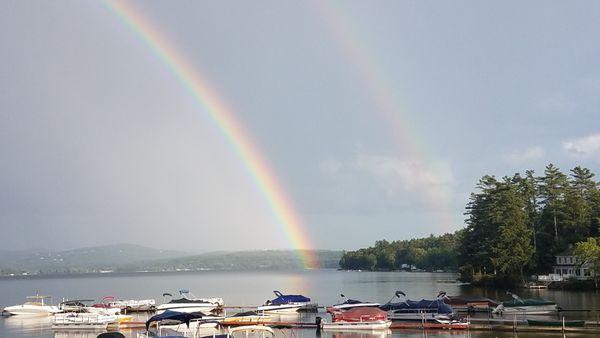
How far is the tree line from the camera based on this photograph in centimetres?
8481

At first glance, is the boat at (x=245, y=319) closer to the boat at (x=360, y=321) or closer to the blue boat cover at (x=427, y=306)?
the boat at (x=360, y=321)

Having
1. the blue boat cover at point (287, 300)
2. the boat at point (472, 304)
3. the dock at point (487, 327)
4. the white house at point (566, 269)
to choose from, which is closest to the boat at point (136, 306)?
the blue boat cover at point (287, 300)

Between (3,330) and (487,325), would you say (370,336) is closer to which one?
(487,325)

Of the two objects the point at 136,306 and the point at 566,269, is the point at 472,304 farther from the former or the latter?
the point at 136,306

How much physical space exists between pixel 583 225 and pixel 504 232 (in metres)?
13.4

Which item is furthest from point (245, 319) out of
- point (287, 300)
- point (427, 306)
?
point (427, 306)

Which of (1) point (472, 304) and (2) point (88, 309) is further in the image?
(2) point (88, 309)

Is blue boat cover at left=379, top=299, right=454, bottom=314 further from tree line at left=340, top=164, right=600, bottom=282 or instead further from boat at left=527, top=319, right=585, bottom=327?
tree line at left=340, top=164, right=600, bottom=282

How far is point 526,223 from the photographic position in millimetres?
92938

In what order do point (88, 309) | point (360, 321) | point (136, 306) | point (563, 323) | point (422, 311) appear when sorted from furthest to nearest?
point (136, 306), point (88, 309), point (422, 311), point (360, 321), point (563, 323)

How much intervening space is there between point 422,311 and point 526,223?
53.3 m

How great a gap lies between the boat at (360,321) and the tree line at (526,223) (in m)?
45.0

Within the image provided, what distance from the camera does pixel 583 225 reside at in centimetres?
8712

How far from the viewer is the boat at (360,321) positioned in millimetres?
44375
